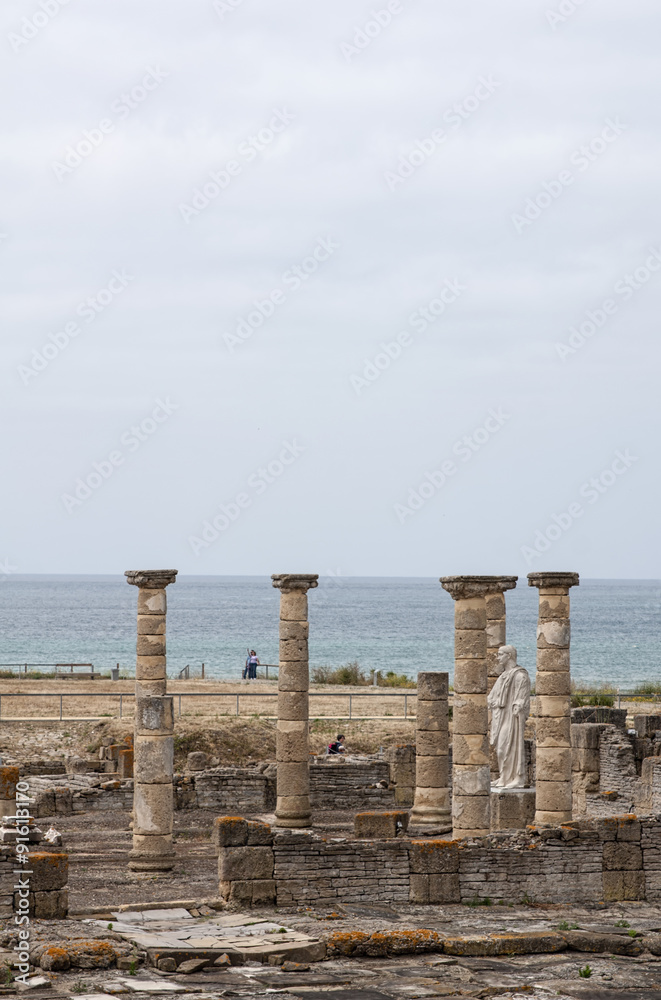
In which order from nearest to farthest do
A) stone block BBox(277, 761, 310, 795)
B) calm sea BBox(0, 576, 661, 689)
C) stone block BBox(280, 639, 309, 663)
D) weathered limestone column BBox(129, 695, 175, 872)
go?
weathered limestone column BBox(129, 695, 175, 872), stone block BBox(277, 761, 310, 795), stone block BBox(280, 639, 309, 663), calm sea BBox(0, 576, 661, 689)

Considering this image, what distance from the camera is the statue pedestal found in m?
20.7

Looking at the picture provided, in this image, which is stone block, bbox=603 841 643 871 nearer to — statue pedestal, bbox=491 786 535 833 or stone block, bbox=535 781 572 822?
stone block, bbox=535 781 572 822

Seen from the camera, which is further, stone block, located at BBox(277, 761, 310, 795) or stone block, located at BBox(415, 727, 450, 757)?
stone block, located at BBox(277, 761, 310, 795)

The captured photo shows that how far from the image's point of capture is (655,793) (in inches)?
897

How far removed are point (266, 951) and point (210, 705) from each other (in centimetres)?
2886

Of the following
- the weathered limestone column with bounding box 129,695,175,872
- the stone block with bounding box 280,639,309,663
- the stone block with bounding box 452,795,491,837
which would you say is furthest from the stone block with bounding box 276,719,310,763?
the stone block with bounding box 452,795,491,837

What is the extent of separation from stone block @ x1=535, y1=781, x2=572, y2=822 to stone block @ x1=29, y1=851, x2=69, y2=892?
7.44m

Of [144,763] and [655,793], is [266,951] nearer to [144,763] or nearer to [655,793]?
[144,763]

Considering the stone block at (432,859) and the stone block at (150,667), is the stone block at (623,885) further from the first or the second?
the stone block at (150,667)

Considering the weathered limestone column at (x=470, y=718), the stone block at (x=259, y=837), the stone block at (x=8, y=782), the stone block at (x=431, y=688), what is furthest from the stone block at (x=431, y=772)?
the stone block at (x=8, y=782)

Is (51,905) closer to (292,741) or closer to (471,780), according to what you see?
(471,780)

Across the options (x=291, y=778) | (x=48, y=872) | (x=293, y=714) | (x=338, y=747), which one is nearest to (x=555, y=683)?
(x=293, y=714)

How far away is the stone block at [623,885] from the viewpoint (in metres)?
17.5

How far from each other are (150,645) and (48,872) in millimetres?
7219
